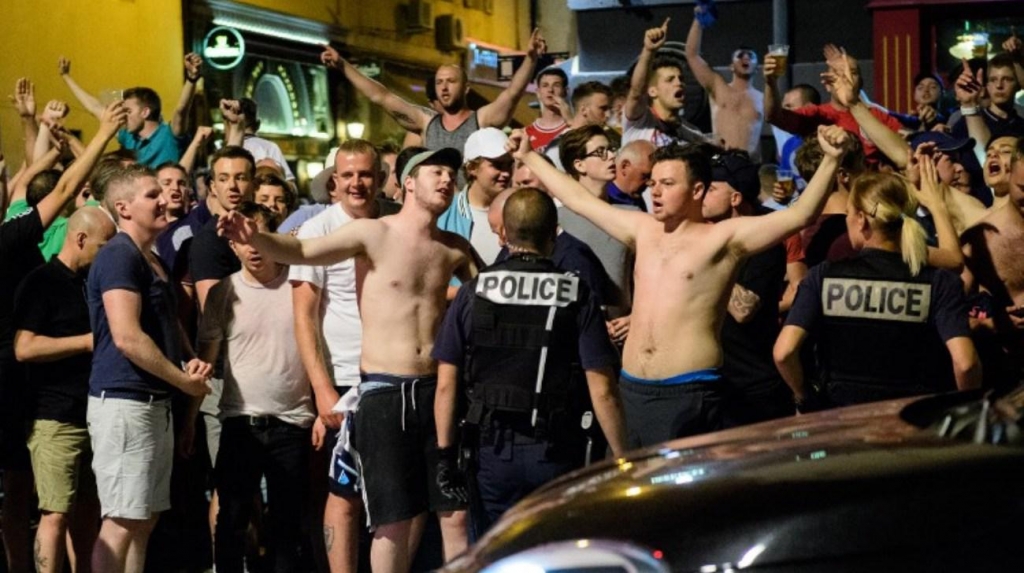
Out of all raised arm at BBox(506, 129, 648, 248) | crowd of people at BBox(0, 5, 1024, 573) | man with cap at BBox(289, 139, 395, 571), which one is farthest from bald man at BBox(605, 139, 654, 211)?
man with cap at BBox(289, 139, 395, 571)

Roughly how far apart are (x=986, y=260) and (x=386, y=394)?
3.14 metres

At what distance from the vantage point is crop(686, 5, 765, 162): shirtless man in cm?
1195

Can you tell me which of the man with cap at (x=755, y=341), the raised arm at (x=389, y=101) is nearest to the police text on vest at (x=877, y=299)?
the man with cap at (x=755, y=341)

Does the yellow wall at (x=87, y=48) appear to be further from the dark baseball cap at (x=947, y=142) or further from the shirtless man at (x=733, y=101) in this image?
the dark baseball cap at (x=947, y=142)

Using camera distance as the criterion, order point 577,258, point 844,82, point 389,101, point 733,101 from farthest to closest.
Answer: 1. point 733,101
2. point 389,101
3. point 844,82
4. point 577,258

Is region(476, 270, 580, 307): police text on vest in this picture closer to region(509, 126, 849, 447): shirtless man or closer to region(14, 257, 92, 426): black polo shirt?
region(509, 126, 849, 447): shirtless man

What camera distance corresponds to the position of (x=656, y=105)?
34.7 feet

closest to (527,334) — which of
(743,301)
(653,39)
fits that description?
(743,301)

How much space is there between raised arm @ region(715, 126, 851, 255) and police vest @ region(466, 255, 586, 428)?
0.82 meters

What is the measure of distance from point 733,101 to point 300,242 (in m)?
6.24

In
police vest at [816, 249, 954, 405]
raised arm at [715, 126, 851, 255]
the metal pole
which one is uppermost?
the metal pole

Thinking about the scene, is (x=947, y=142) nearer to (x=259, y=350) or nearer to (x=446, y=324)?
(x=446, y=324)

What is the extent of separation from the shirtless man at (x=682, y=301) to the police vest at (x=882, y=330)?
0.40 meters

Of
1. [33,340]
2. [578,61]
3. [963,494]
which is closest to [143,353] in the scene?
[33,340]
